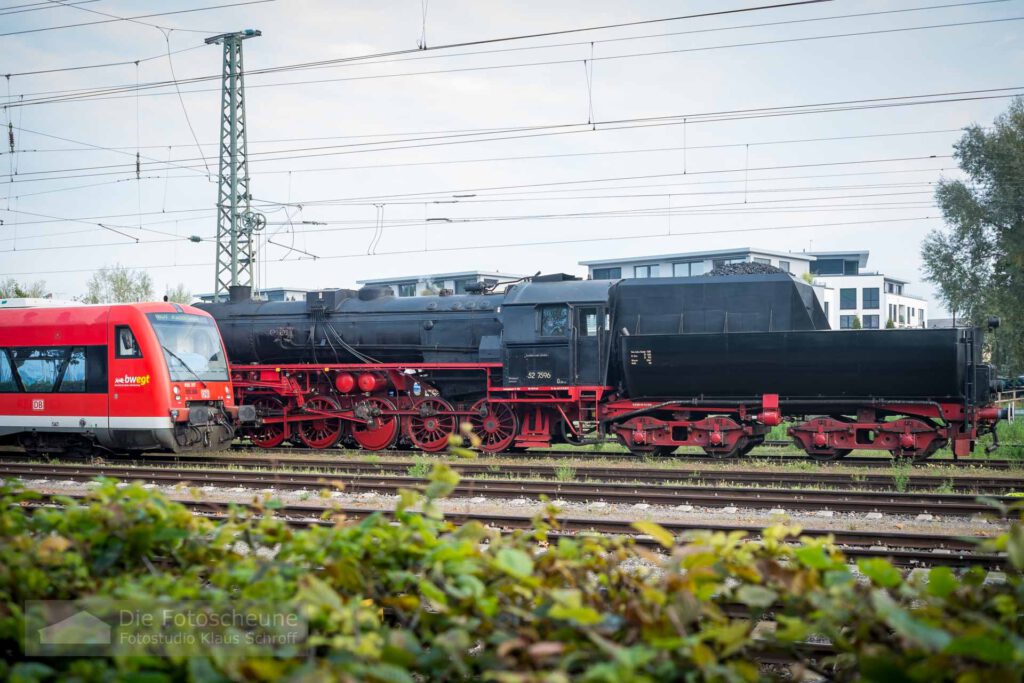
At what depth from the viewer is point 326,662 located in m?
2.34

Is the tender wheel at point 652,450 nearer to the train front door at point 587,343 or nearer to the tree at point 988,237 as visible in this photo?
the train front door at point 587,343

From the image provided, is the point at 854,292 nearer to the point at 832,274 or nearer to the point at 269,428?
the point at 832,274

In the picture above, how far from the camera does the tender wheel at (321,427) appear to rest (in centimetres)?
1905

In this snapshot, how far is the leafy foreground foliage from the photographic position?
7.36ft

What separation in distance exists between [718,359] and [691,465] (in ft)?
7.20

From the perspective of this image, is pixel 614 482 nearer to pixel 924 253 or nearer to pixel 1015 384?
pixel 1015 384

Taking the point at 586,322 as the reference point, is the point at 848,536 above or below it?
below

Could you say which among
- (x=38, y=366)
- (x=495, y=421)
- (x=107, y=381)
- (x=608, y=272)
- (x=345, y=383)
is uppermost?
(x=608, y=272)

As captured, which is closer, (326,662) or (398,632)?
(326,662)

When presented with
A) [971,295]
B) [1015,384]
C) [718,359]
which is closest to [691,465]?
[718,359]

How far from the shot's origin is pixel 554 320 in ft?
55.4

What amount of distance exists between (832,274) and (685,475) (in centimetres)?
6019

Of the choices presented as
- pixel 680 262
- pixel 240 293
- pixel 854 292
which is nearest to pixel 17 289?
pixel 240 293

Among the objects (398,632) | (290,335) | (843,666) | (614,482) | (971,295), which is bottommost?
(614,482)
